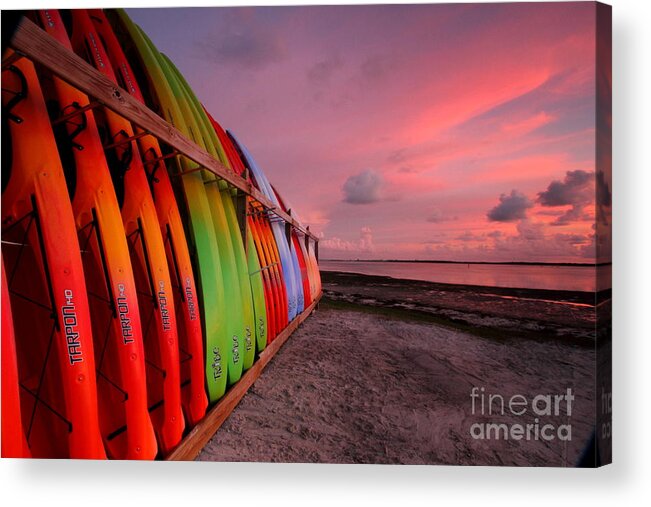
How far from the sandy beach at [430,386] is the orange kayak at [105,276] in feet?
1.44

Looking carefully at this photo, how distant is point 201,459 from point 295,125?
154 centimetres

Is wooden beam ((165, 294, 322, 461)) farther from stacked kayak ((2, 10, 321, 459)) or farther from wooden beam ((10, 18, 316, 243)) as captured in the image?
wooden beam ((10, 18, 316, 243))

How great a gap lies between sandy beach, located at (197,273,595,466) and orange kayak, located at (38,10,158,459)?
1.44 ft

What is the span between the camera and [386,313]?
7.65 feet

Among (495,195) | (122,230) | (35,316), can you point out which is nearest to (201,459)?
(35,316)

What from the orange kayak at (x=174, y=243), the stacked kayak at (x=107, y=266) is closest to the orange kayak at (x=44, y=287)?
the stacked kayak at (x=107, y=266)

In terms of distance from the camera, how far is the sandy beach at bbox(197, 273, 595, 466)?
1.83m

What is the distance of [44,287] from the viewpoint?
51.1 inches

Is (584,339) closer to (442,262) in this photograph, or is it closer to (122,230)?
(442,262)

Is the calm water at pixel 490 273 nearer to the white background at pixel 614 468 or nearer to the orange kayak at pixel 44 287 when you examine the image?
the white background at pixel 614 468

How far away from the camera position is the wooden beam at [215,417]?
166 cm

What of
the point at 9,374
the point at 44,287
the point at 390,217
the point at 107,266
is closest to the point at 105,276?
the point at 107,266

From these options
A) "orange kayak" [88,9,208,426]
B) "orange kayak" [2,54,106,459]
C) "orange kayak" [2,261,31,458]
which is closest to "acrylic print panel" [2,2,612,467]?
"orange kayak" [88,9,208,426]

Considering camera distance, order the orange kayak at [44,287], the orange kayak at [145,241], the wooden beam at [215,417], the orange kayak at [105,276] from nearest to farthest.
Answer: the orange kayak at [44,287], the orange kayak at [105,276], the orange kayak at [145,241], the wooden beam at [215,417]
